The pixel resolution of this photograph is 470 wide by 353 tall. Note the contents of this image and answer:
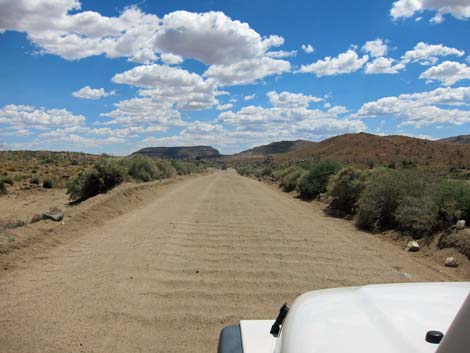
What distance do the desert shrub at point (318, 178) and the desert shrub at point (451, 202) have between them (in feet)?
43.1

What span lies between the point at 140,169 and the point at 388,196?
23.6m

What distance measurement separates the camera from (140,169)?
3509 cm

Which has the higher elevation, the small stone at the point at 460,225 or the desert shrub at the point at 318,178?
the desert shrub at the point at 318,178

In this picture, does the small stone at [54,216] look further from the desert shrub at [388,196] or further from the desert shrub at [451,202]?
the desert shrub at [451,202]

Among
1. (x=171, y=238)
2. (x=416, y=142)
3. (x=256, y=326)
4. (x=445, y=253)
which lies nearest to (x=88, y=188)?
(x=171, y=238)

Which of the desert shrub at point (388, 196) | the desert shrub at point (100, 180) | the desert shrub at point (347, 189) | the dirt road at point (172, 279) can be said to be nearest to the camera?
the dirt road at point (172, 279)

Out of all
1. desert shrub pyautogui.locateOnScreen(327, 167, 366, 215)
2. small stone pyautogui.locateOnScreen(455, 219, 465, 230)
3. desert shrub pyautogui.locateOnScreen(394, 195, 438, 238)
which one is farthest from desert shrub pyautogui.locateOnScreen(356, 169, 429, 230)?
desert shrub pyautogui.locateOnScreen(327, 167, 366, 215)

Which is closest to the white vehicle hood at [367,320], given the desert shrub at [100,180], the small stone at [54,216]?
the small stone at [54,216]

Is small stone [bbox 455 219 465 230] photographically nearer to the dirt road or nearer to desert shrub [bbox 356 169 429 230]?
the dirt road

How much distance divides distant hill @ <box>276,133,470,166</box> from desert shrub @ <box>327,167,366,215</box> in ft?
173

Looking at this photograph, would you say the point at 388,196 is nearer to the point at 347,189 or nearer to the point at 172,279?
the point at 347,189

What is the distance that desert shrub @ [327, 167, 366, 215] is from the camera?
18.8 m

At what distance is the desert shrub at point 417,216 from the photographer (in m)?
12.1

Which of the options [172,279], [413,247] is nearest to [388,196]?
[413,247]
